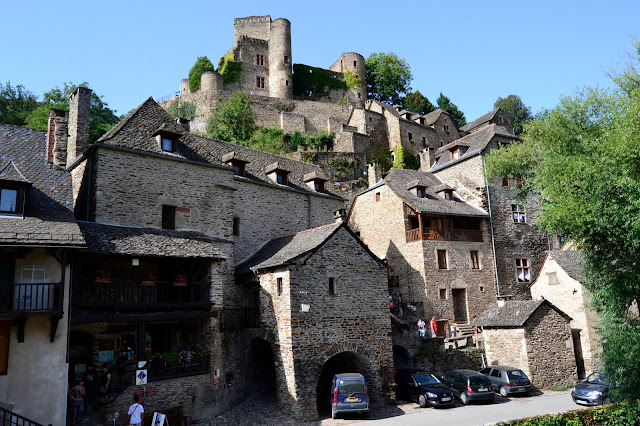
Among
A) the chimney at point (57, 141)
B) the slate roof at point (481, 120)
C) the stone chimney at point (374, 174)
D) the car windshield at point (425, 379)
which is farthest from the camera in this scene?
the slate roof at point (481, 120)

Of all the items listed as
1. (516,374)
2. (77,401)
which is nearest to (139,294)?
(77,401)

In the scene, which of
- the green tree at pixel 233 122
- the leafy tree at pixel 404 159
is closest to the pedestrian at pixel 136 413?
the green tree at pixel 233 122

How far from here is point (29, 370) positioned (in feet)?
45.0

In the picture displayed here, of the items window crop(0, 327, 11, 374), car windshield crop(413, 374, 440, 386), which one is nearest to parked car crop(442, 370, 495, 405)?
car windshield crop(413, 374, 440, 386)

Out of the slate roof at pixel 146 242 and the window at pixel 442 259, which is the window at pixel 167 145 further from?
the window at pixel 442 259

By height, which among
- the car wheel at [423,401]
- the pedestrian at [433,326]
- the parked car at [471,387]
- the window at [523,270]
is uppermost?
the window at [523,270]

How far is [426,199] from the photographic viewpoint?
28.9m

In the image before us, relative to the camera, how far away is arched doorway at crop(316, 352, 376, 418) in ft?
63.1

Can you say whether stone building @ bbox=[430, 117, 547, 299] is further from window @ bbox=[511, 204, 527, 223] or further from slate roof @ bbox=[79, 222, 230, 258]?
slate roof @ bbox=[79, 222, 230, 258]

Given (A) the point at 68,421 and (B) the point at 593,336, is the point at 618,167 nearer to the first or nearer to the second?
(B) the point at 593,336

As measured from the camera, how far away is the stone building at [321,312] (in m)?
17.7

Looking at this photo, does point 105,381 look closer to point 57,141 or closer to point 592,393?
point 57,141

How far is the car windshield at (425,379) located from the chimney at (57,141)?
1654 centimetres

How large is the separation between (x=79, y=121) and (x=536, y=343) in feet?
76.1
